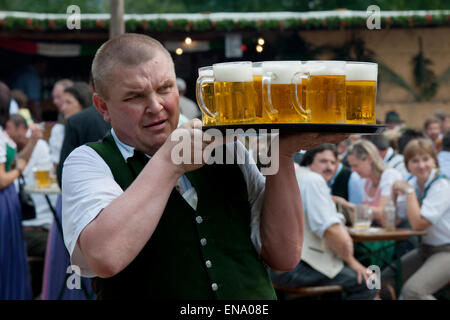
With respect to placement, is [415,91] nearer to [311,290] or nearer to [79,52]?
[79,52]

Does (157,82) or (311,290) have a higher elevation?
(157,82)

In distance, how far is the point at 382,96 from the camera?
38.1 feet

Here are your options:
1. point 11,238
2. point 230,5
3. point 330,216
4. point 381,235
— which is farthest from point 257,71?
point 230,5

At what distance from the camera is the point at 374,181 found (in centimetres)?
525

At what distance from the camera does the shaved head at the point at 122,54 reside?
4.69 feet

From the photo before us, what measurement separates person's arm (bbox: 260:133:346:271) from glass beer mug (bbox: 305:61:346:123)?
155mm

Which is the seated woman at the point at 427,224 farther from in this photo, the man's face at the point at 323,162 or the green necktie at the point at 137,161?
the green necktie at the point at 137,161

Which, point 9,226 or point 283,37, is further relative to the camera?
point 283,37

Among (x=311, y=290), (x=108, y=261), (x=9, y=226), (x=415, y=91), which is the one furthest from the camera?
(x=415, y=91)

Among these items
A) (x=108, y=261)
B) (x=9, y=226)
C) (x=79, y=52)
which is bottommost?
(x=9, y=226)

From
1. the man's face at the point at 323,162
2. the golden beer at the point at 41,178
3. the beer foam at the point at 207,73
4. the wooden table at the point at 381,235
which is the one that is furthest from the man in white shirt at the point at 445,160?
the beer foam at the point at 207,73

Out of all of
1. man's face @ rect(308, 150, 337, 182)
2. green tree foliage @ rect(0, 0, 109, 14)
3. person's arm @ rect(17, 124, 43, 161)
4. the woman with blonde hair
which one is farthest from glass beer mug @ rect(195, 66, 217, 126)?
green tree foliage @ rect(0, 0, 109, 14)

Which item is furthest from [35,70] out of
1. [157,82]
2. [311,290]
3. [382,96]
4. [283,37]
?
[157,82]

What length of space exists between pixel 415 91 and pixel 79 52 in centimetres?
637
